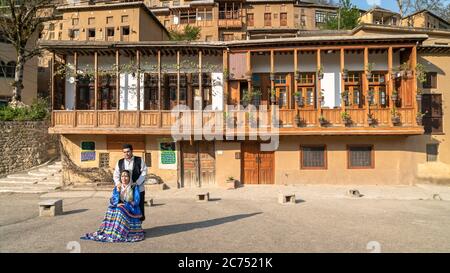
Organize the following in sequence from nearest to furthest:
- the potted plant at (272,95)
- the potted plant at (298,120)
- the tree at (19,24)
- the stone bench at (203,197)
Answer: the stone bench at (203,197), the potted plant at (298,120), the potted plant at (272,95), the tree at (19,24)

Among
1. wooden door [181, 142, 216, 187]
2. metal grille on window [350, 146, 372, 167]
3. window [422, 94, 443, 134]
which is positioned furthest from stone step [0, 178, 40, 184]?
window [422, 94, 443, 134]

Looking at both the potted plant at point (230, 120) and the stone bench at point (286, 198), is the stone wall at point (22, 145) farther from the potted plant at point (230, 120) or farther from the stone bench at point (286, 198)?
the stone bench at point (286, 198)

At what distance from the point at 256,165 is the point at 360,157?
5.32m

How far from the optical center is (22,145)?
1883cm

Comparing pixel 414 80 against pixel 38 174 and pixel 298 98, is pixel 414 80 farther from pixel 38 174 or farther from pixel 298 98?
pixel 38 174

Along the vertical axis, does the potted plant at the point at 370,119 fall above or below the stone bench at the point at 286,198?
above

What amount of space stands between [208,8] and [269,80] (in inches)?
1183

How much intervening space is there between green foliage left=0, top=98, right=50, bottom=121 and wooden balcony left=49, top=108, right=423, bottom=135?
182 inches

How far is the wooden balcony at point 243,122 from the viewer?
596 inches

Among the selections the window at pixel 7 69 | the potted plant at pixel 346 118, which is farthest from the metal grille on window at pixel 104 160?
the window at pixel 7 69

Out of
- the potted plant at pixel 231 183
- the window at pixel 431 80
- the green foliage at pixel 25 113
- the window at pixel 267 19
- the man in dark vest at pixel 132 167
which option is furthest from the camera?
the window at pixel 267 19


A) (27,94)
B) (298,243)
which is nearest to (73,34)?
(27,94)

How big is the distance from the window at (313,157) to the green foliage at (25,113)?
15590mm
